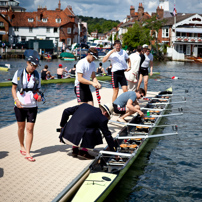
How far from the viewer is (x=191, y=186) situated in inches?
266

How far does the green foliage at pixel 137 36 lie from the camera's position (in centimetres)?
6788

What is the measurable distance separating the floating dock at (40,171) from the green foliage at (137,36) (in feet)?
204

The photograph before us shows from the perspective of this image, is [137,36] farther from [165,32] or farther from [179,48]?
[179,48]

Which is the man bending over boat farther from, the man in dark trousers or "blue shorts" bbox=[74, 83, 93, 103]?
the man in dark trousers

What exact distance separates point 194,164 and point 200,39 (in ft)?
206

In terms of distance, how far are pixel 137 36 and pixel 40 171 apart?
6774 centimetres

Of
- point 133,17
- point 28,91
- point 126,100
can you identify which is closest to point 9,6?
point 133,17

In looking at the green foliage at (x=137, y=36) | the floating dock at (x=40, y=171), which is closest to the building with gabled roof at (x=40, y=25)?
the green foliage at (x=137, y=36)

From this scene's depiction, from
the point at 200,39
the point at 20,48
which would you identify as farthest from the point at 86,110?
the point at 20,48

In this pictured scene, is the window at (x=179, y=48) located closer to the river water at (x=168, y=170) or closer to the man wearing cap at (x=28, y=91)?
the river water at (x=168, y=170)

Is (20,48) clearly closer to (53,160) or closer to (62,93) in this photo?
(62,93)

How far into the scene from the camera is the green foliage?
67875mm

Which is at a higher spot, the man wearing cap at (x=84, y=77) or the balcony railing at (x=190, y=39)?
the balcony railing at (x=190, y=39)

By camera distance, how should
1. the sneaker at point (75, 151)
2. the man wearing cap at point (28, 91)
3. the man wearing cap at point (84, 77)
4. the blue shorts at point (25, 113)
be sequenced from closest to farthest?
the man wearing cap at point (28, 91), the blue shorts at point (25, 113), the sneaker at point (75, 151), the man wearing cap at point (84, 77)
